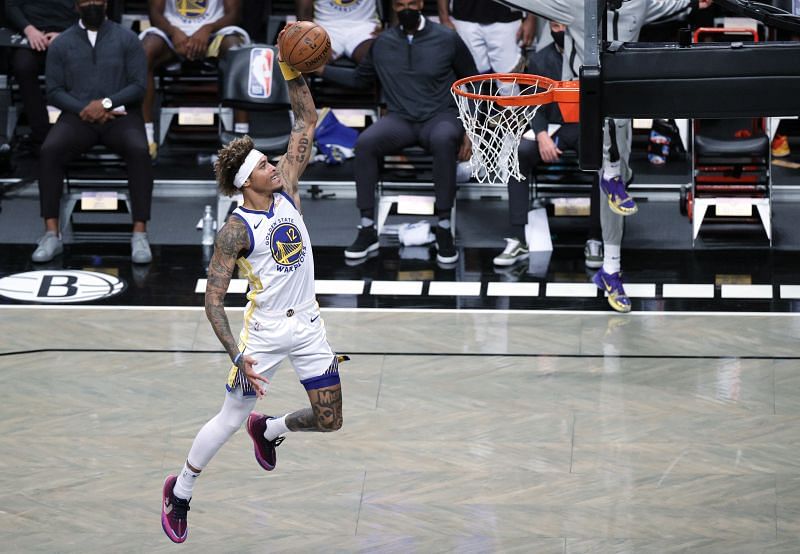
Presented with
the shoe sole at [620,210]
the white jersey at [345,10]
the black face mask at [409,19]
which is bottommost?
the shoe sole at [620,210]

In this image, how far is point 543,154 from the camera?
1086 cm

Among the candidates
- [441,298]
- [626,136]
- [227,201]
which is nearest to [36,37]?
[227,201]

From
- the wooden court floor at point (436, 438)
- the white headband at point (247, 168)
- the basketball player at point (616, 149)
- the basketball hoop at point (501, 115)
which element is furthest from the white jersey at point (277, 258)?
the basketball player at point (616, 149)

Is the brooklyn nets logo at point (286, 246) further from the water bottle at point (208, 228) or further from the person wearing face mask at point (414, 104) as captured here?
the water bottle at point (208, 228)

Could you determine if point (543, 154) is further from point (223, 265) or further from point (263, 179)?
point (223, 265)

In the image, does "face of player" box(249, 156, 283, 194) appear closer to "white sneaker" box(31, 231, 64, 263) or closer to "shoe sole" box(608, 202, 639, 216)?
"shoe sole" box(608, 202, 639, 216)

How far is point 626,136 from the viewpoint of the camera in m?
9.80

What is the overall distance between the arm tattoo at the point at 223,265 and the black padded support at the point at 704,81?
1679 mm

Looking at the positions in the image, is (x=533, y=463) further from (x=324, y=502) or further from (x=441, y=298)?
(x=441, y=298)

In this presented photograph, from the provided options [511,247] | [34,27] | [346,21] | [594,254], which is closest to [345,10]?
[346,21]

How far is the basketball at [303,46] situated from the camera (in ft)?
22.7

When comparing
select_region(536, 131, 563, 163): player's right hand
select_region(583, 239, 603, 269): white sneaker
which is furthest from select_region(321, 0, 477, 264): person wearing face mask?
select_region(583, 239, 603, 269): white sneaker

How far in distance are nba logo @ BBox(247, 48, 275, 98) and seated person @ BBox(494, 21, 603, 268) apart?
205 cm

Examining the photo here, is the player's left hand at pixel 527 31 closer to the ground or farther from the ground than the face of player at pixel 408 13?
closer to the ground
